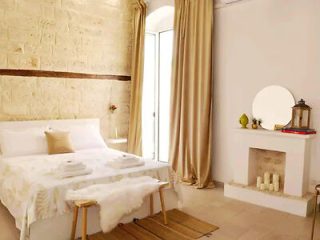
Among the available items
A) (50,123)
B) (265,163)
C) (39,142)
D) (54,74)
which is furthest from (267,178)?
(54,74)

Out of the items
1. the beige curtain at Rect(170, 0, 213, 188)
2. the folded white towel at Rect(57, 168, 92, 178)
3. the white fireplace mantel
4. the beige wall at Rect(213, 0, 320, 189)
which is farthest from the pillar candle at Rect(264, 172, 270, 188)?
the folded white towel at Rect(57, 168, 92, 178)

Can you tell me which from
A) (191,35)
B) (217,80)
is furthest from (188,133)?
(191,35)

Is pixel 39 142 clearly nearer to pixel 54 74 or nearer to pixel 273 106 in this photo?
pixel 54 74

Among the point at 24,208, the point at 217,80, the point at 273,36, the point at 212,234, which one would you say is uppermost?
the point at 273,36

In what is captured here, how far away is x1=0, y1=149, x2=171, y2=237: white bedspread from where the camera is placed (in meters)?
2.62

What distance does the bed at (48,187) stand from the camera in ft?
8.57

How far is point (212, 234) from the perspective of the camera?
9.64 feet

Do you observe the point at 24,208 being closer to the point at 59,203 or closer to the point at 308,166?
the point at 59,203

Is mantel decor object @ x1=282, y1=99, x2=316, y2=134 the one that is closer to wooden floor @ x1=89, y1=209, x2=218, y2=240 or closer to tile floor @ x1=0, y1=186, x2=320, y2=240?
tile floor @ x1=0, y1=186, x2=320, y2=240

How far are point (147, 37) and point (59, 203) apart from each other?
395cm

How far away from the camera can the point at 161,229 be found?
118 inches

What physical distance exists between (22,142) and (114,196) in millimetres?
2013

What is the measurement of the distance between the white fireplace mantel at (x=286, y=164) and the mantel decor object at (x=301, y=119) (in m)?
0.08

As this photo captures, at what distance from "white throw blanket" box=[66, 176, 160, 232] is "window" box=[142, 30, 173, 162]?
9.99 feet
